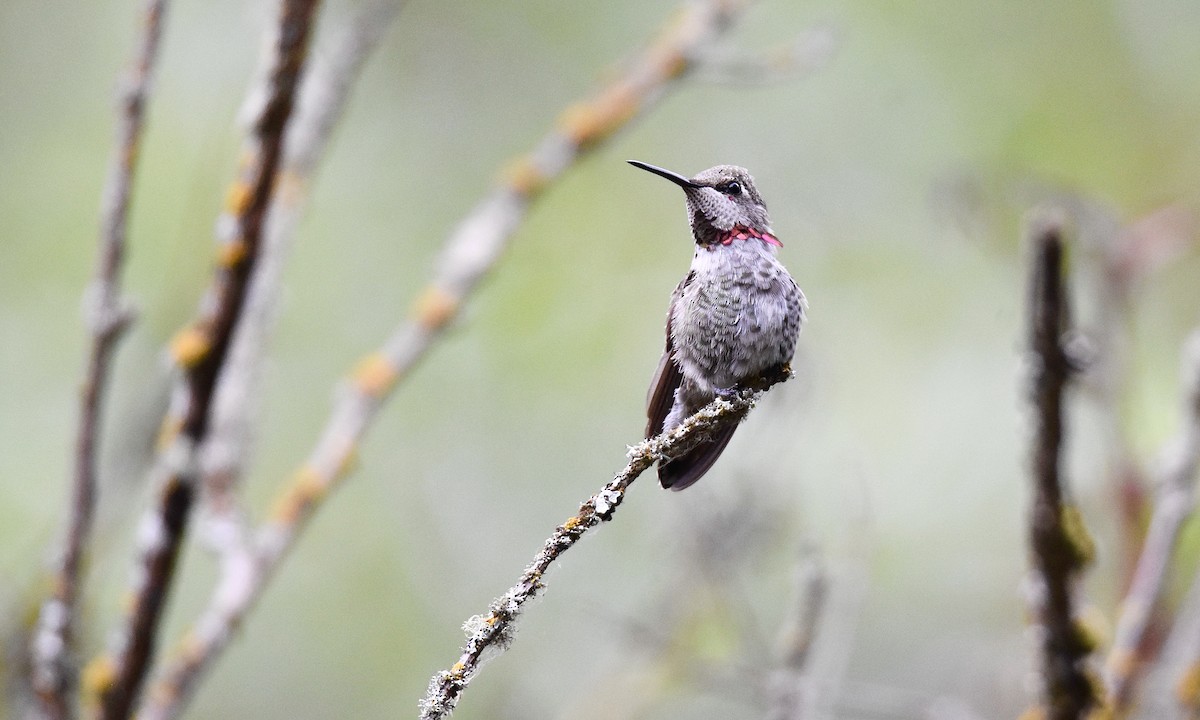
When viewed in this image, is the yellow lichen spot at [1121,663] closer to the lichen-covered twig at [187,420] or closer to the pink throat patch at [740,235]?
the pink throat patch at [740,235]

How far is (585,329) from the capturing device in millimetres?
8281

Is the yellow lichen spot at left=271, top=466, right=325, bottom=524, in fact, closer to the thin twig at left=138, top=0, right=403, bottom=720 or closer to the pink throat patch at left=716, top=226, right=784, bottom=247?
the thin twig at left=138, top=0, right=403, bottom=720

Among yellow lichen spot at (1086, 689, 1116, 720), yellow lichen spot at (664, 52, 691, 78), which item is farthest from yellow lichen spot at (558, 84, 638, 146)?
yellow lichen spot at (1086, 689, 1116, 720)

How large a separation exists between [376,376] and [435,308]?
0.28m

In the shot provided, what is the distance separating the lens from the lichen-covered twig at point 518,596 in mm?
1393

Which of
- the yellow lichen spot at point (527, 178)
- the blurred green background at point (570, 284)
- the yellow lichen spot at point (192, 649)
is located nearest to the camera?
the yellow lichen spot at point (192, 649)

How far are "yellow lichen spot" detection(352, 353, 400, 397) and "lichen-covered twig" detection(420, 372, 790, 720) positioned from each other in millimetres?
1975

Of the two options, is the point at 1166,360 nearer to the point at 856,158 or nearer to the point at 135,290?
the point at 856,158

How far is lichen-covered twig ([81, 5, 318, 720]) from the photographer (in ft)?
8.73

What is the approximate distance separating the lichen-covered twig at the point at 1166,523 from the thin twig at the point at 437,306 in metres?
1.95

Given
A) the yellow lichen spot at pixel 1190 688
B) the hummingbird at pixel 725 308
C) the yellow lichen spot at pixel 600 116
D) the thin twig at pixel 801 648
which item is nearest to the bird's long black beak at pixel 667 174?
the hummingbird at pixel 725 308

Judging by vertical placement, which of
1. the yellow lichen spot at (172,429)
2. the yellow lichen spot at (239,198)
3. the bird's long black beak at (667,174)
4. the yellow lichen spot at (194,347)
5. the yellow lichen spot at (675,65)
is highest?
the yellow lichen spot at (675,65)

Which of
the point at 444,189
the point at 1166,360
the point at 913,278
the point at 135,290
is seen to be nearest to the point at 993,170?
the point at 1166,360

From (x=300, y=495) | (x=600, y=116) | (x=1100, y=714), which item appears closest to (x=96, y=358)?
(x=300, y=495)
